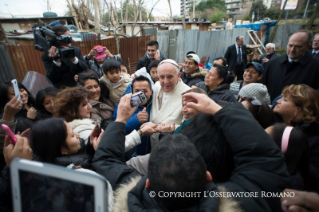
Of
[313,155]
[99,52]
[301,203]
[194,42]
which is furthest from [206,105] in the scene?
[194,42]

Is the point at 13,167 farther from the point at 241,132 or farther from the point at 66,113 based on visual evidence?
the point at 66,113

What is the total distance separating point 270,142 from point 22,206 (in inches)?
44.1

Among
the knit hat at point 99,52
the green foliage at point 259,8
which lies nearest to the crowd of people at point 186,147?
the knit hat at point 99,52

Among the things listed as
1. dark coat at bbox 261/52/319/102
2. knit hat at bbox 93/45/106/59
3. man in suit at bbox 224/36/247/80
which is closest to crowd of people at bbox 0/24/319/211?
dark coat at bbox 261/52/319/102

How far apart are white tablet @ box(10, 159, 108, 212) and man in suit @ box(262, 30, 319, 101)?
3.34 metres

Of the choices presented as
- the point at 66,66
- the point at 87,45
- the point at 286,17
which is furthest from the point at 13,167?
the point at 286,17

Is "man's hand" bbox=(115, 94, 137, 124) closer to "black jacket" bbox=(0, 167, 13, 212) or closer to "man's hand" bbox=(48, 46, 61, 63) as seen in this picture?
"black jacket" bbox=(0, 167, 13, 212)

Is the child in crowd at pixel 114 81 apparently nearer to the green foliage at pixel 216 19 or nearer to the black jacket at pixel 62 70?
the black jacket at pixel 62 70

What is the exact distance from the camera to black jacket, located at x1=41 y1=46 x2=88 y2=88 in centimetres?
323

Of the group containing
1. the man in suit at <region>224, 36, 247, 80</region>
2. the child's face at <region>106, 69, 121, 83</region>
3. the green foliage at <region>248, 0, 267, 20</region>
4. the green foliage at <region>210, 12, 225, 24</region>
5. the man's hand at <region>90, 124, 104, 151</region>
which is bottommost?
the man in suit at <region>224, 36, 247, 80</region>

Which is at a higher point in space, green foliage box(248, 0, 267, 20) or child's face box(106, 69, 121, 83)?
green foliage box(248, 0, 267, 20)

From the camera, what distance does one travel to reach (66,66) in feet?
10.9

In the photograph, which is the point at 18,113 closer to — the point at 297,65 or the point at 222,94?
the point at 222,94

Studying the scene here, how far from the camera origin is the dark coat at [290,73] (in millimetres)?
2787
